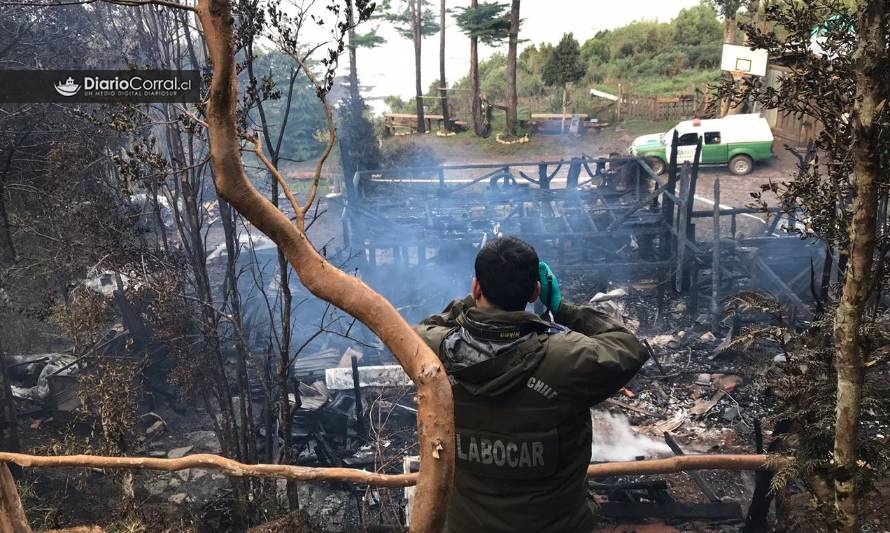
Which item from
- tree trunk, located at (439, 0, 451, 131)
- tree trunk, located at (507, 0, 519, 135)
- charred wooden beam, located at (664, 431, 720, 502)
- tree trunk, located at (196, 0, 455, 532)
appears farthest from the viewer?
tree trunk, located at (439, 0, 451, 131)

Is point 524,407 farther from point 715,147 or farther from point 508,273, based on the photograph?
point 715,147

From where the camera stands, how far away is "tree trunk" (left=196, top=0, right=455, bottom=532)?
4.33 feet

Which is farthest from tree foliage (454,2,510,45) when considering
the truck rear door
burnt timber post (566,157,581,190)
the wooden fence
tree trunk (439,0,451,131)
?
burnt timber post (566,157,581,190)

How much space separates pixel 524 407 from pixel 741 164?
67.4 ft

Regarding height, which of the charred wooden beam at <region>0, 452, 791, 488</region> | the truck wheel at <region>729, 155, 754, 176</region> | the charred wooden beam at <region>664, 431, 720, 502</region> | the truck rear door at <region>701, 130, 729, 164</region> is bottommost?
the charred wooden beam at <region>664, 431, 720, 502</region>

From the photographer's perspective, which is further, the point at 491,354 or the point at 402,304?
the point at 402,304

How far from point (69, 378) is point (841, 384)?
33.6 ft

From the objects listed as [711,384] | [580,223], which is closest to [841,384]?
[711,384]

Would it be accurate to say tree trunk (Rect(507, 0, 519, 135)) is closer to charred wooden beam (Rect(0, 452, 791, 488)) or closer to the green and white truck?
the green and white truck

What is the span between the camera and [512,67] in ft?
78.2

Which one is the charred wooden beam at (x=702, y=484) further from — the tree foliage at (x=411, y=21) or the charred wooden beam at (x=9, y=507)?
the tree foliage at (x=411, y=21)

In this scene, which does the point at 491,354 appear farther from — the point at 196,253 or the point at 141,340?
the point at 141,340

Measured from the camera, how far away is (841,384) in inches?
94.3

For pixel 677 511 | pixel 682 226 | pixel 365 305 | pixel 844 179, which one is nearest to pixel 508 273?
pixel 365 305
